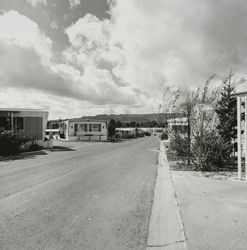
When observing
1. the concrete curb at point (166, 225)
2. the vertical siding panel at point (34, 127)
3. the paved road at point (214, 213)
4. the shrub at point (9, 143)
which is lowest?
the concrete curb at point (166, 225)

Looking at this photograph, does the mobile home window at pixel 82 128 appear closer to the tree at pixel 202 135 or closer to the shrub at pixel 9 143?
the shrub at pixel 9 143

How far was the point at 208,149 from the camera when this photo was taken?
9055 millimetres

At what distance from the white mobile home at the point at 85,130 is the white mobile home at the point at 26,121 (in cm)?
1881

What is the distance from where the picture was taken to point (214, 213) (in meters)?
4.40

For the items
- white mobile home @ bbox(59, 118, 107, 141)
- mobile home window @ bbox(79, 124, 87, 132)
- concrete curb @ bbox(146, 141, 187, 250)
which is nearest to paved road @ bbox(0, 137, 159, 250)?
concrete curb @ bbox(146, 141, 187, 250)

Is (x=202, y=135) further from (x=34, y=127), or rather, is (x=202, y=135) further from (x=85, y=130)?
(x=85, y=130)

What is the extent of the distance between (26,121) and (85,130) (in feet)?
70.6

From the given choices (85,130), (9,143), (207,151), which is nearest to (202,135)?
(207,151)

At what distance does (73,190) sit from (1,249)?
3.19 meters

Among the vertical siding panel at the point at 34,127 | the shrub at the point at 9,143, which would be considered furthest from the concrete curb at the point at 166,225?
the vertical siding panel at the point at 34,127

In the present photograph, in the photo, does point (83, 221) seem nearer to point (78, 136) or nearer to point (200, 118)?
point (200, 118)

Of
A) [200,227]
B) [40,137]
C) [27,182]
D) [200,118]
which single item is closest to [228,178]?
[200,118]

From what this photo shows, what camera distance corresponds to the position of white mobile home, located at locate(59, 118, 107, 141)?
41562mm

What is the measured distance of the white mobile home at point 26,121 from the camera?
20.6m
